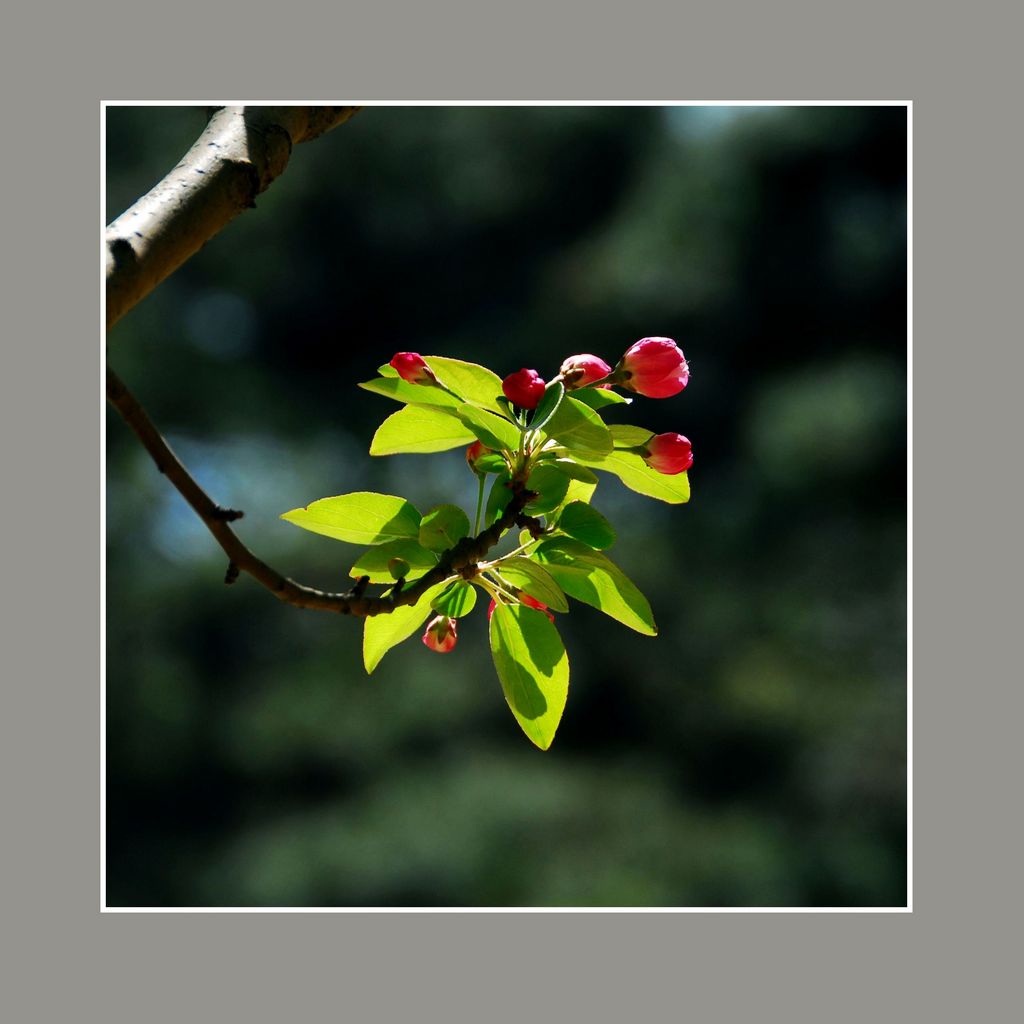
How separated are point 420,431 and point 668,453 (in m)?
0.16

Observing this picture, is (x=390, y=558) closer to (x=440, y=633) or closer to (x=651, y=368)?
(x=440, y=633)

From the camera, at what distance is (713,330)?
5.41 metres

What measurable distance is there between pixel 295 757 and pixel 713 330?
9.21 ft

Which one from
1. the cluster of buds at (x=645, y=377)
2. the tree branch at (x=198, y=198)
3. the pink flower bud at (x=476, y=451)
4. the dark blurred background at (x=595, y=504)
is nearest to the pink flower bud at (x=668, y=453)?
the cluster of buds at (x=645, y=377)

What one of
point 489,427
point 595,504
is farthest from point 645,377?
point 595,504

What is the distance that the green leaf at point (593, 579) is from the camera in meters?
0.72

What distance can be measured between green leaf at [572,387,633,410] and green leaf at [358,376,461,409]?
0.08 metres

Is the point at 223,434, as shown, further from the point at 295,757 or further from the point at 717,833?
the point at 717,833

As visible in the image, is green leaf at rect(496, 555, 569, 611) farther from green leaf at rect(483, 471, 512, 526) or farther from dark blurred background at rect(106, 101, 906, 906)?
dark blurred background at rect(106, 101, 906, 906)

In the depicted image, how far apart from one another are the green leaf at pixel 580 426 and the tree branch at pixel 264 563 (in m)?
0.05

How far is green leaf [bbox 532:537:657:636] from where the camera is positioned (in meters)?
0.72

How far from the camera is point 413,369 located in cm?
70

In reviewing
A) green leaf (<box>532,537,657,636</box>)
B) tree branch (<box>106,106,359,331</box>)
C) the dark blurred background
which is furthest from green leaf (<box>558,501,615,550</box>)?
the dark blurred background

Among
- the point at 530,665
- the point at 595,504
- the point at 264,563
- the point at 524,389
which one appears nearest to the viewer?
the point at 264,563
